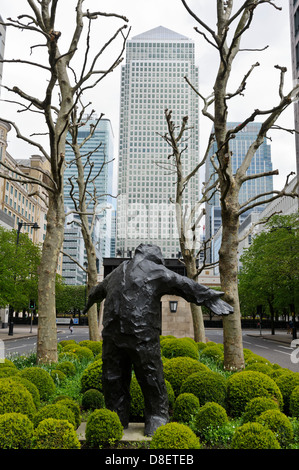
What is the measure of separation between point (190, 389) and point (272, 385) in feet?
4.05

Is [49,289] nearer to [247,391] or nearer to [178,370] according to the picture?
[178,370]

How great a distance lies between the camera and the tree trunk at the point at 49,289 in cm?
923

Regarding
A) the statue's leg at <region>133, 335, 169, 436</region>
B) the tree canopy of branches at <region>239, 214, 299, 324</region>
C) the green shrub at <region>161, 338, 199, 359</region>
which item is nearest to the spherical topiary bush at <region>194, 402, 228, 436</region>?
the statue's leg at <region>133, 335, 169, 436</region>

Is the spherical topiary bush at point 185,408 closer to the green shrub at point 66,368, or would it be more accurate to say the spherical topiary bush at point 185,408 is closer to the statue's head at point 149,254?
the statue's head at point 149,254

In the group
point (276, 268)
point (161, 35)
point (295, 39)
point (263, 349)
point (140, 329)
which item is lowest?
point (263, 349)

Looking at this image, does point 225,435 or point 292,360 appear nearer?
point 225,435

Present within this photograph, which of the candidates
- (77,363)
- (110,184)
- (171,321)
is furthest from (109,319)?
(110,184)

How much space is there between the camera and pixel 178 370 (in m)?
6.91

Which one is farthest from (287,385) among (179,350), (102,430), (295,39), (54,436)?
(295,39)

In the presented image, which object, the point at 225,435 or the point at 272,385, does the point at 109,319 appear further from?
the point at 272,385

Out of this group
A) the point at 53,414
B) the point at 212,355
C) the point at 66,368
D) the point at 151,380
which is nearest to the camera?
the point at 53,414

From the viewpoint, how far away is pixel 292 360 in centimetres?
1842

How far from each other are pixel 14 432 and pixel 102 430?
0.99 metres

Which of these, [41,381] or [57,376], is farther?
[57,376]
